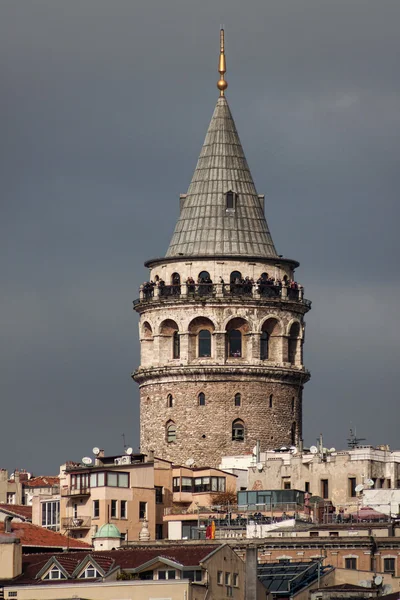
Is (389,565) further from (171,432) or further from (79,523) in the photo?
(171,432)

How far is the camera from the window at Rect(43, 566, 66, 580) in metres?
116

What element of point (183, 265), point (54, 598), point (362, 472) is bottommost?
point (54, 598)

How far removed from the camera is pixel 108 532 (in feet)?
433

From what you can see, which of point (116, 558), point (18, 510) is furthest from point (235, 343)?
point (116, 558)

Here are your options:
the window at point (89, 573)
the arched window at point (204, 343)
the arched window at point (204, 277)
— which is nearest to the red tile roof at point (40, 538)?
the window at point (89, 573)

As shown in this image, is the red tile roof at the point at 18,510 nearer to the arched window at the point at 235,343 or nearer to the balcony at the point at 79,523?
the balcony at the point at 79,523

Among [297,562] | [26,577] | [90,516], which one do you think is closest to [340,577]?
[297,562]

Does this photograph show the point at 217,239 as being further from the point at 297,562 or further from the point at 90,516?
the point at 297,562

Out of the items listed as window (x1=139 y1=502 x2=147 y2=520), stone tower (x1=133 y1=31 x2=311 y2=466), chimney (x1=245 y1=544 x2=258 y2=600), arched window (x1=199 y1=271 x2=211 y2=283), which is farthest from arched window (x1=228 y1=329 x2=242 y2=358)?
chimney (x1=245 y1=544 x2=258 y2=600)

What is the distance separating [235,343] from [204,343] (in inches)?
64.0

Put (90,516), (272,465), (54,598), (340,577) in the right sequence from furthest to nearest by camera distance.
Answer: (272,465) < (90,516) < (340,577) < (54,598)

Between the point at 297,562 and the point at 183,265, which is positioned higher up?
the point at 183,265

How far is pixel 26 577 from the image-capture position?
4569 inches

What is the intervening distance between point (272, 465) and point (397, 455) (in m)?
6.51
